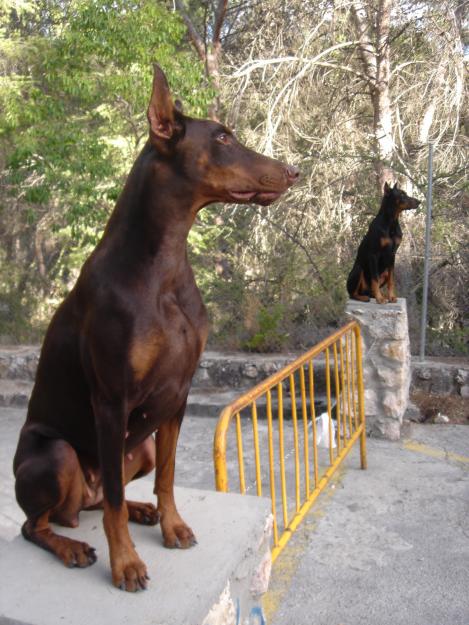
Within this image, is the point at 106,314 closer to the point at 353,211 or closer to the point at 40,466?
the point at 40,466

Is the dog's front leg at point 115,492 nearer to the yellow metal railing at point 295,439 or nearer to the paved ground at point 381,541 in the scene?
the yellow metal railing at point 295,439

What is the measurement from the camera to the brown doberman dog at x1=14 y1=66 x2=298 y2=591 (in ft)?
6.39

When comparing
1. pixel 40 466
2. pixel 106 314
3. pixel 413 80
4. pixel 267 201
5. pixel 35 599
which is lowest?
pixel 35 599

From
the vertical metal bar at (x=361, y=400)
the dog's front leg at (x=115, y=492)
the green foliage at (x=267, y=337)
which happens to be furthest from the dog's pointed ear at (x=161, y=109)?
the green foliage at (x=267, y=337)

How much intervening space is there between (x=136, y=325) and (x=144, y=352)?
0.27 ft

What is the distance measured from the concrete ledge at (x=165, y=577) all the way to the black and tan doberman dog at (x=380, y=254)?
4.19 meters

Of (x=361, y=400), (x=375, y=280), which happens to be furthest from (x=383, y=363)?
(x=361, y=400)

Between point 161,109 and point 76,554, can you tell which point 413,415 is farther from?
point 161,109

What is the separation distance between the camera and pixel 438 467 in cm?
561

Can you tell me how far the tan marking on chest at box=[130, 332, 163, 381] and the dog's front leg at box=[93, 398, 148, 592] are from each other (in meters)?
0.12

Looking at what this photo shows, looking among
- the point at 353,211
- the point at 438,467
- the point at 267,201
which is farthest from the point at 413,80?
the point at 267,201

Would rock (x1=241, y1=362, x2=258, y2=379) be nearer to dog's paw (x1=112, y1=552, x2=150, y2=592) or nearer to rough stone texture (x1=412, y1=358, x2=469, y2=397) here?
rough stone texture (x1=412, y1=358, x2=469, y2=397)

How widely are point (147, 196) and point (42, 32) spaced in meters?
16.3

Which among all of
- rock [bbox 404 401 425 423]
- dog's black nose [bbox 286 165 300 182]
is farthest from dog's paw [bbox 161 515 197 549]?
rock [bbox 404 401 425 423]
